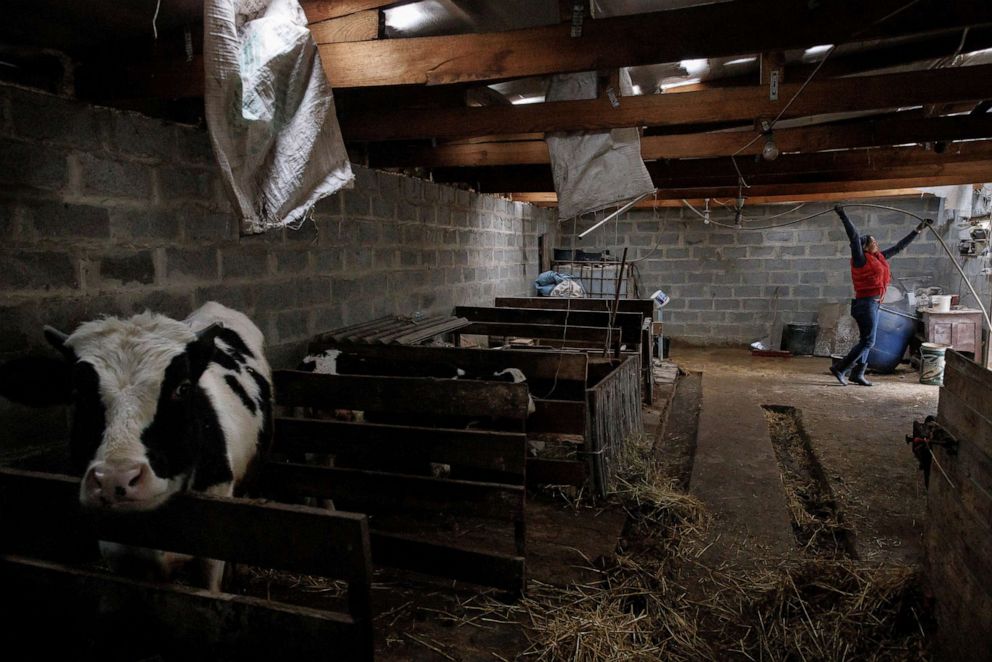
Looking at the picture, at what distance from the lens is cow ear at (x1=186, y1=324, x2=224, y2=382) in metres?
1.93

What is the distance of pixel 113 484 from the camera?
1.53m

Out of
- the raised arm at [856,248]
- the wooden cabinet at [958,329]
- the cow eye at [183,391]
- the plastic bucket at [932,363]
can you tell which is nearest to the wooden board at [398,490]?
the cow eye at [183,391]

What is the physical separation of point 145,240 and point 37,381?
3.52ft

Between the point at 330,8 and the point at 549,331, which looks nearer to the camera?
the point at 330,8

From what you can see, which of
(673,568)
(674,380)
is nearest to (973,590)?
(673,568)

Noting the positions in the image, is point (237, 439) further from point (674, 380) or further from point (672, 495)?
point (674, 380)

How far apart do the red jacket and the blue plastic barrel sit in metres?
1.20

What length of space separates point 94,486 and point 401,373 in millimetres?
2371

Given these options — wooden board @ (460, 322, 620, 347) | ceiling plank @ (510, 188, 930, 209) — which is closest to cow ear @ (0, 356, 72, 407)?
wooden board @ (460, 322, 620, 347)

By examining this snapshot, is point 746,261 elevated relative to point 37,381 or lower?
elevated

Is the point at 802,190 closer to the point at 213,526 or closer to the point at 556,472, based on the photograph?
the point at 556,472

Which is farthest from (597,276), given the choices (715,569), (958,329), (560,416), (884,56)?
(715,569)

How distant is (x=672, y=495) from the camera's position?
3871 mm

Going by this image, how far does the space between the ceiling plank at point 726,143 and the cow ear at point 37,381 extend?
136 inches
